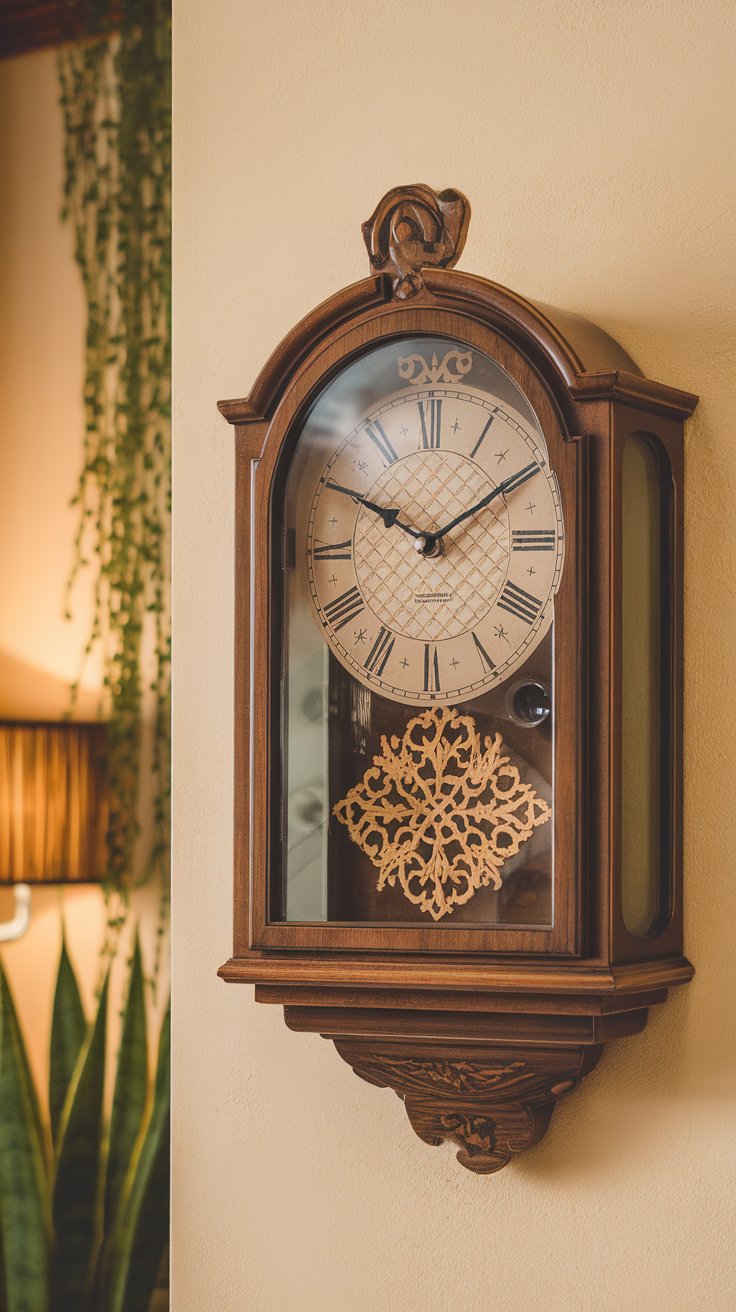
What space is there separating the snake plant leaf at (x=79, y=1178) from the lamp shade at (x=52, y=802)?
0.81 feet

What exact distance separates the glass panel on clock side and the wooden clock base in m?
0.09

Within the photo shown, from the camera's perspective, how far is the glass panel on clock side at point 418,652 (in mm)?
1026

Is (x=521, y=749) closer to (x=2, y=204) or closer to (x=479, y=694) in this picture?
(x=479, y=694)

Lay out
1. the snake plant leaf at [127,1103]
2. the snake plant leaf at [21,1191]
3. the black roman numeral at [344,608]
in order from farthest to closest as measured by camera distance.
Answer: the snake plant leaf at [127,1103]
the snake plant leaf at [21,1191]
the black roman numeral at [344,608]

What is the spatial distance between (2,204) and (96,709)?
100cm

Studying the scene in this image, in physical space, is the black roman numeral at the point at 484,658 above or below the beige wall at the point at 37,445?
below

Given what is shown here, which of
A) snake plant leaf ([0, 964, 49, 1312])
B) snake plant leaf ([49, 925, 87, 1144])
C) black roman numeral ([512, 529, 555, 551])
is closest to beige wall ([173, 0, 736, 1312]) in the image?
black roman numeral ([512, 529, 555, 551])

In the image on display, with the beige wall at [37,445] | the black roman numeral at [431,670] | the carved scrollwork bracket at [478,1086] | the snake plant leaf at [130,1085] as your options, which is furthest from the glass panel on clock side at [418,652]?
the beige wall at [37,445]

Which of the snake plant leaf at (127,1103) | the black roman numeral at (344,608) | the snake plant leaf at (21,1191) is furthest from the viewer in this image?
the snake plant leaf at (127,1103)

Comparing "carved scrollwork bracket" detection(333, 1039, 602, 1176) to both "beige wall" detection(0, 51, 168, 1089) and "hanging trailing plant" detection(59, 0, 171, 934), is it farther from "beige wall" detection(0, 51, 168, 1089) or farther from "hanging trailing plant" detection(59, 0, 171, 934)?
"beige wall" detection(0, 51, 168, 1089)

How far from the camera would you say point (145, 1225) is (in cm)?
200

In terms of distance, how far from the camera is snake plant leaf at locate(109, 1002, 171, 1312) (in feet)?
6.52

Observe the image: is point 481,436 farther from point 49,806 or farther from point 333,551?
point 49,806

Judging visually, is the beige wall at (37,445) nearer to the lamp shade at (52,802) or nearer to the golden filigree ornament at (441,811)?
the lamp shade at (52,802)
